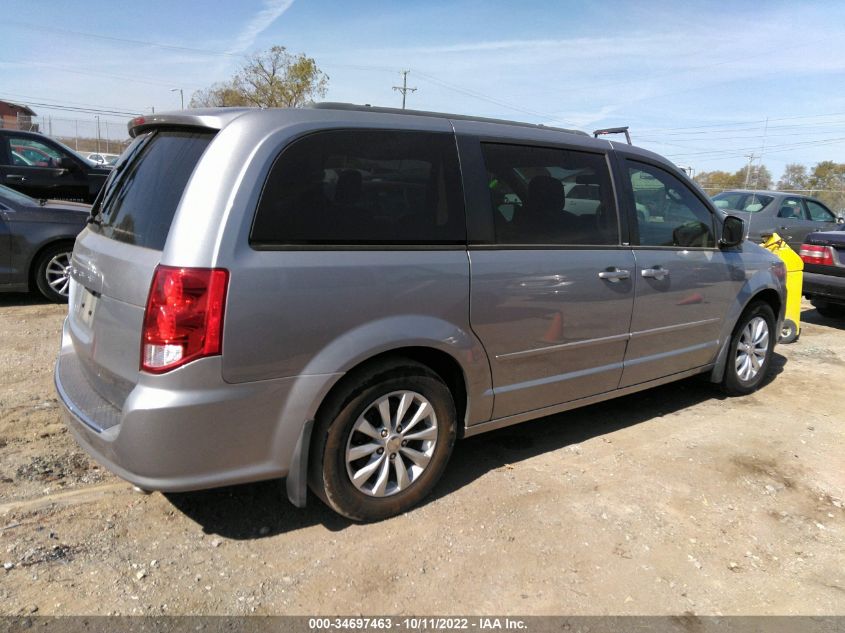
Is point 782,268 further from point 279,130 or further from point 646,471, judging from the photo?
point 279,130

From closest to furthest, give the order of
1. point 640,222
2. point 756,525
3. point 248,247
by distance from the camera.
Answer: point 248,247
point 756,525
point 640,222

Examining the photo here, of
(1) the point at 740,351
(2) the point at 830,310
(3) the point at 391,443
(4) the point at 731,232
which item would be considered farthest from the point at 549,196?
(2) the point at 830,310

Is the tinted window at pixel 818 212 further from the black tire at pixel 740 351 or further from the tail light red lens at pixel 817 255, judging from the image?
the black tire at pixel 740 351

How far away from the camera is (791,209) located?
39.7 ft

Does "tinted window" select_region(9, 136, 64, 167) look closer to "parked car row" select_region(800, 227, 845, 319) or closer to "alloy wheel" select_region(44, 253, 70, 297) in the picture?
"alloy wheel" select_region(44, 253, 70, 297)

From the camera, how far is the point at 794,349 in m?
6.84

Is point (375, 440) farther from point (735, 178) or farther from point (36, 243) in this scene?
point (735, 178)

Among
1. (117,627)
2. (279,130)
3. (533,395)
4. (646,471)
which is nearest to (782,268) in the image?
(646,471)

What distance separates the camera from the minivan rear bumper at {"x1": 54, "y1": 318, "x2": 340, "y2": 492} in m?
2.41

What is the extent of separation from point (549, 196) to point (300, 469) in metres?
2.00

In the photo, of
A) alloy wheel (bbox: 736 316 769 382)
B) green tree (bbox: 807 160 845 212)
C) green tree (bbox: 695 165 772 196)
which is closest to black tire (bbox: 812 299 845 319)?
alloy wheel (bbox: 736 316 769 382)

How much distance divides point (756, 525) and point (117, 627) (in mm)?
2968

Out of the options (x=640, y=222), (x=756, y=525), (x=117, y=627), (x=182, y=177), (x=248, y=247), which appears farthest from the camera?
(x=640, y=222)

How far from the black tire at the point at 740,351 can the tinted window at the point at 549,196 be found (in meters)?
1.77
